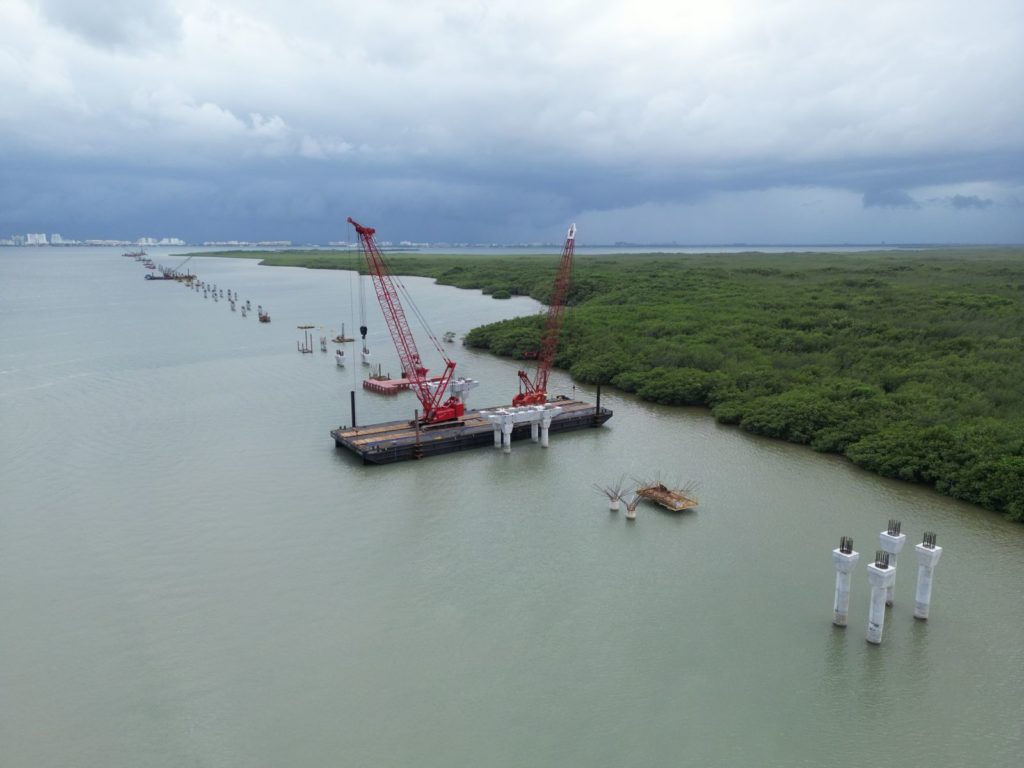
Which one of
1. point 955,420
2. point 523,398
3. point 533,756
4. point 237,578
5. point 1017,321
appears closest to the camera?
point 533,756

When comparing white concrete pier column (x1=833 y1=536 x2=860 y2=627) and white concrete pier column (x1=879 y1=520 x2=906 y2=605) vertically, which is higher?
white concrete pier column (x1=879 y1=520 x2=906 y2=605)

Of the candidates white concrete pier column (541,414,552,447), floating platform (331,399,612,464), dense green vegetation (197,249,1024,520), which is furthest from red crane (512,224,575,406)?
dense green vegetation (197,249,1024,520)

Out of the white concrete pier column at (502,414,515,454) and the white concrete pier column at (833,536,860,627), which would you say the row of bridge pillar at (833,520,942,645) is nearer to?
the white concrete pier column at (833,536,860,627)

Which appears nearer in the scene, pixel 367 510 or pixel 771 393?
pixel 367 510

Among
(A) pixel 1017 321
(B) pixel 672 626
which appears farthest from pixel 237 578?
(A) pixel 1017 321

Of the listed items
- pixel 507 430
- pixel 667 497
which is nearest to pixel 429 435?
pixel 507 430

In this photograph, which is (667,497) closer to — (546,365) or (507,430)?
(507,430)

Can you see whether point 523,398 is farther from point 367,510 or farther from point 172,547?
point 172,547

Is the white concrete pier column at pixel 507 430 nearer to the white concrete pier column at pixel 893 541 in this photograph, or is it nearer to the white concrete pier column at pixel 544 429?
the white concrete pier column at pixel 544 429
